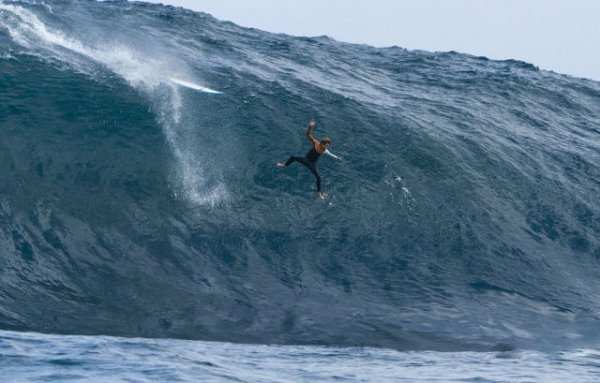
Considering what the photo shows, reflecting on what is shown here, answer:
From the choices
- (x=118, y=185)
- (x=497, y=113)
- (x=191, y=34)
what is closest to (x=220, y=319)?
(x=118, y=185)

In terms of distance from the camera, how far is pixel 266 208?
98.8 ft

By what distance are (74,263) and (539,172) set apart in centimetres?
1948

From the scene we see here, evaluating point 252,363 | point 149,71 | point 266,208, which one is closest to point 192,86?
point 149,71

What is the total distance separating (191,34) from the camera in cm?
4859

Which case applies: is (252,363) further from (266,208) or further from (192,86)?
(192,86)

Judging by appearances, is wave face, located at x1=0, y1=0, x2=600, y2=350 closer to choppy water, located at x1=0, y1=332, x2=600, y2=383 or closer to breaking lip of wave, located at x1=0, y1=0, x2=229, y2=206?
breaking lip of wave, located at x1=0, y1=0, x2=229, y2=206

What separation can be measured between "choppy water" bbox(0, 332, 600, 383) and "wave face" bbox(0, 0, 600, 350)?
115 cm

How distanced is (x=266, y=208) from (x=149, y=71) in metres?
10.0

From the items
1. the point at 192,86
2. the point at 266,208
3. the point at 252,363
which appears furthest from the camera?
the point at 192,86

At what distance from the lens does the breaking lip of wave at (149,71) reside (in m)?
30.6

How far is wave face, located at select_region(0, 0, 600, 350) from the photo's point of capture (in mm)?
25188

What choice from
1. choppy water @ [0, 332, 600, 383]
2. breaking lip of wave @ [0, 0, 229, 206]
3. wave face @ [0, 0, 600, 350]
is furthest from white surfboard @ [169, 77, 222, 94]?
choppy water @ [0, 332, 600, 383]

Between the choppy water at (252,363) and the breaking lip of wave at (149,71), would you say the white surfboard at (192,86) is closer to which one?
the breaking lip of wave at (149,71)

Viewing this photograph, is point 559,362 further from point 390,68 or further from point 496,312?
point 390,68
